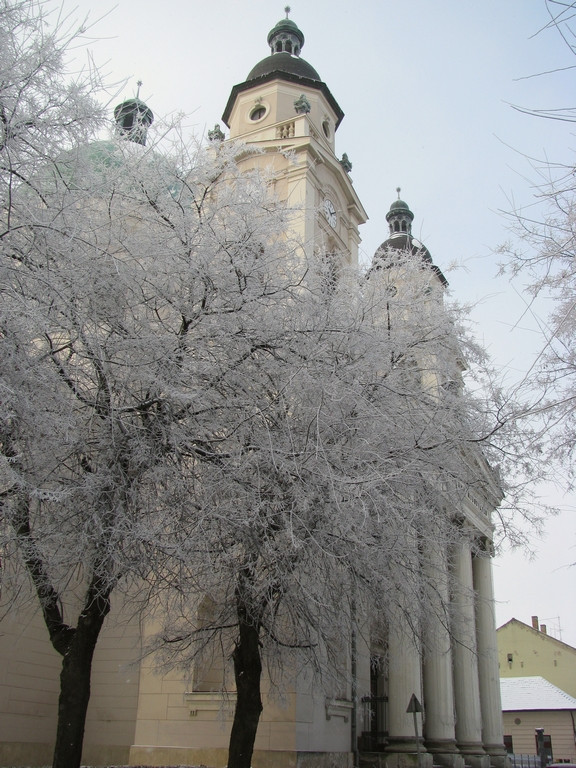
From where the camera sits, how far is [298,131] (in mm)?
22969

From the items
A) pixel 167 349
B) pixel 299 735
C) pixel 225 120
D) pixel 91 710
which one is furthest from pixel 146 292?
pixel 225 120

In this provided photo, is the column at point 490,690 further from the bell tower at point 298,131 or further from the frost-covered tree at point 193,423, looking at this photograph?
the frost-covered tree at point 193,423

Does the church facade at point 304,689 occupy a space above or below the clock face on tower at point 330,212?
below

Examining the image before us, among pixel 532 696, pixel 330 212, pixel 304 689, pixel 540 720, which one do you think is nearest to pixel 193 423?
pixel 304 689

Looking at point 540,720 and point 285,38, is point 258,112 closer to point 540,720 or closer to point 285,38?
point 285,38

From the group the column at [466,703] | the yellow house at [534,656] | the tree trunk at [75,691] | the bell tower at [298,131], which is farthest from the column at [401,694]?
the yellow house at [534,656]

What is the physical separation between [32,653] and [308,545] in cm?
1070

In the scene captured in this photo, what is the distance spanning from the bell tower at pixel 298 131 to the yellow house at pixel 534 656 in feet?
116

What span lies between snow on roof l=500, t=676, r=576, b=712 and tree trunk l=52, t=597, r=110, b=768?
36801mm

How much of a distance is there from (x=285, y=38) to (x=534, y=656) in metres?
41.5

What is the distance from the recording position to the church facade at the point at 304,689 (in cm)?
1473

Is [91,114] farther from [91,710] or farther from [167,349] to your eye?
[91,710]

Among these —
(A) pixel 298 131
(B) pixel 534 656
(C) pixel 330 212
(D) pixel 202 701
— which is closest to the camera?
(D) pixel 202 701

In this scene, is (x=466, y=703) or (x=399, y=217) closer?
(x=466, y=703)
